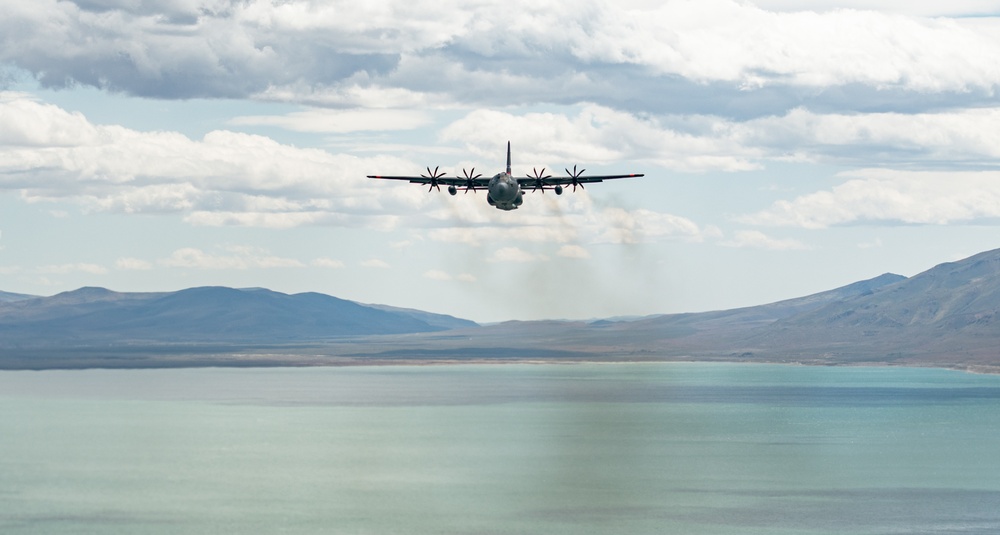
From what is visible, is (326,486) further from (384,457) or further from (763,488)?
(763,488)

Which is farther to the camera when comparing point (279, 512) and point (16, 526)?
point (279, 512)

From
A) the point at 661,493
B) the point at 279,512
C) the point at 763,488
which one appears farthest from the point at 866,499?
the point at 279,512

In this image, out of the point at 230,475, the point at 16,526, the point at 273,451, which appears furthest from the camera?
the point at 273,451

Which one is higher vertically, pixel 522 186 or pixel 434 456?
pixel 522 186

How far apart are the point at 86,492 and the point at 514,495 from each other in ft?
164

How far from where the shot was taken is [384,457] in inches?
7579

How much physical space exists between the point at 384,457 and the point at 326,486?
28637 mm

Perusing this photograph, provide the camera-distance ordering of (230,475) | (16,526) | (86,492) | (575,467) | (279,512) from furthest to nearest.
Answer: (575,467), (230,475), (86,492), (279,512), (16,526)

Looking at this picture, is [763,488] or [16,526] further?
[763,488]

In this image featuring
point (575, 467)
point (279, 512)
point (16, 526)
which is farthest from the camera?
point (575, 467)

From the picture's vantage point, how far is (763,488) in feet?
534

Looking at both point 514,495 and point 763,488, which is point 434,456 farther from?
point 763,488

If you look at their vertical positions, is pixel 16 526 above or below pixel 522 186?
below

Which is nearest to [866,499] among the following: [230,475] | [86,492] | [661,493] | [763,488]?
[763,488]
